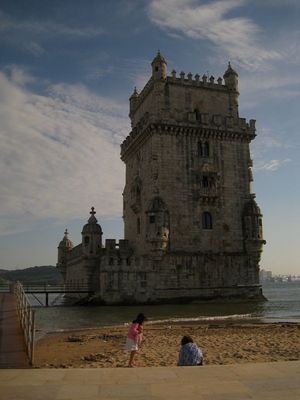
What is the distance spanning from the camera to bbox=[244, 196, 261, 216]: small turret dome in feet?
138

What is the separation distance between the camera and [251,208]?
139 ft

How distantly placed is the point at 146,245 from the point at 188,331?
18.4m

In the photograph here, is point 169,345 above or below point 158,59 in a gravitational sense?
below

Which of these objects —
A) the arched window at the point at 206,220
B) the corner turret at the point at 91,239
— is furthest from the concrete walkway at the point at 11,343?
the arched window at the point at 206,220

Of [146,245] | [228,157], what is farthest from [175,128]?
[146,245]

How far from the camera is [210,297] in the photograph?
3966 centimetres

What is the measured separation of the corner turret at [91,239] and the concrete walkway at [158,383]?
115 ft

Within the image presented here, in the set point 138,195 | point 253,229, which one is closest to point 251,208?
point 253,229

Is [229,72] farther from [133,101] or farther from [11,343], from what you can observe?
[11,343]

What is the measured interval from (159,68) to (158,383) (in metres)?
38.3

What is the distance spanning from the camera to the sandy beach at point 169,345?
44.9 ft

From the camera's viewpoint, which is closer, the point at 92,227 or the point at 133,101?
the point at 92,227

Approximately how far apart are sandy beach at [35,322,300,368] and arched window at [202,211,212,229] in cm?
1767

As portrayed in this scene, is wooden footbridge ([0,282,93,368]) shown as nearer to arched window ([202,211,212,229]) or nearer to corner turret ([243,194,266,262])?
arched window ([202,211,212,229])
